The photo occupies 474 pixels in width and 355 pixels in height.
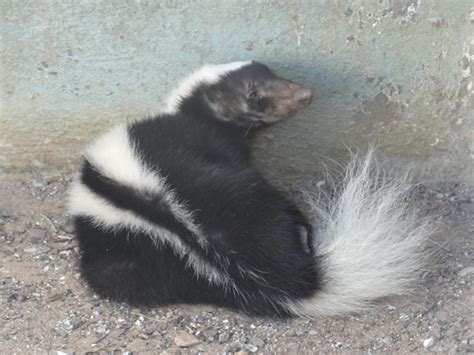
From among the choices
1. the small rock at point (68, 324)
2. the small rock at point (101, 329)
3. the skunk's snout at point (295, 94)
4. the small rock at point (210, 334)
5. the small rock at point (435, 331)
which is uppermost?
the skunk's snout at point (295, 94)

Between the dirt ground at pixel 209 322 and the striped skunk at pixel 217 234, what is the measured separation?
0.07 metres

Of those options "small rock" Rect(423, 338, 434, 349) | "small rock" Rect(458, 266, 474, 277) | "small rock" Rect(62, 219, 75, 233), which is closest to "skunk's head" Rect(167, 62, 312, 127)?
"small rock" Rect(62, 219, 75, 233)

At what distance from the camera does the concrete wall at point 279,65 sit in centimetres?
413

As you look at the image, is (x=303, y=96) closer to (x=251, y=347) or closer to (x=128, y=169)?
(x=128, y=169)

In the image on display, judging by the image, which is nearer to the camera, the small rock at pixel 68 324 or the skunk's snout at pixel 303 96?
the small rock at pixel 68 324

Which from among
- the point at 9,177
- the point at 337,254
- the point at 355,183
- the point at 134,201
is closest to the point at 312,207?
the point at 355,183

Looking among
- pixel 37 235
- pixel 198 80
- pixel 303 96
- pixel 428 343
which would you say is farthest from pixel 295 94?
pixel 37 235

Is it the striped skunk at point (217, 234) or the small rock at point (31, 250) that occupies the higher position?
the striped skunk at point (217, 234)

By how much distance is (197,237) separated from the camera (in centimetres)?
345

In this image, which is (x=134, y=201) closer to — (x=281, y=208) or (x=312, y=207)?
(x=281, y=208)

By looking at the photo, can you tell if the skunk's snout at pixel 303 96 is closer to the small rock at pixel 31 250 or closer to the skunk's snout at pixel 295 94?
the skunk's snout at pixel 295 94

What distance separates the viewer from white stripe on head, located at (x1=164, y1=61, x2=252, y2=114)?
4117 mm

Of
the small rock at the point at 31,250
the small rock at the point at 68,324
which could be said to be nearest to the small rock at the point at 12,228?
the small rock at the point at 31,250

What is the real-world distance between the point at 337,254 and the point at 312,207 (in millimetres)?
578
